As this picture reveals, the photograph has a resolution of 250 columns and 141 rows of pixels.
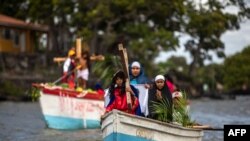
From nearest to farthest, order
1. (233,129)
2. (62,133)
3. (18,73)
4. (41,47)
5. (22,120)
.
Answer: (233,129), (62,133), (22,120), (18,73), (41,47)

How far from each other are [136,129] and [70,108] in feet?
35.2

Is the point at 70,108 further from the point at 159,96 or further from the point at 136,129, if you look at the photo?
the point at 136,129

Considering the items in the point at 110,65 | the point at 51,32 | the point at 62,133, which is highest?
the point at 51,32

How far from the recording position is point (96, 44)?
57812 mm

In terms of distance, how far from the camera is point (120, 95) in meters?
15.2

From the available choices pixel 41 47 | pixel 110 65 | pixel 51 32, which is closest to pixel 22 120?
pixel 110 65

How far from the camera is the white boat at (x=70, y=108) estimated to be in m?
24.8

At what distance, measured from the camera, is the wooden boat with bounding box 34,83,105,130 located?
24.7 metres

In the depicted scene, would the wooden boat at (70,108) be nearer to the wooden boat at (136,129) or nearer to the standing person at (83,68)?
the standing person at (83,68)

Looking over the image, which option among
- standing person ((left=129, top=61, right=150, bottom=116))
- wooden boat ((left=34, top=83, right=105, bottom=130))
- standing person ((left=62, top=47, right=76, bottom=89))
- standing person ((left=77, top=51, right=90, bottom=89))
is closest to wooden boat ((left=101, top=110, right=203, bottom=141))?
standing person ((left=129, top=61, right=150, bottom=116))

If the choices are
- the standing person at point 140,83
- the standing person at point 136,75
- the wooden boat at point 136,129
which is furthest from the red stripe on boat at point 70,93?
the wooden boat at point 136,129

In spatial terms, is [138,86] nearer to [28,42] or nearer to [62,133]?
[62,133]

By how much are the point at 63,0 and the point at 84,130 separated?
31.6 metres

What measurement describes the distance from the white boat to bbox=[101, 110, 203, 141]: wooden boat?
961cm
